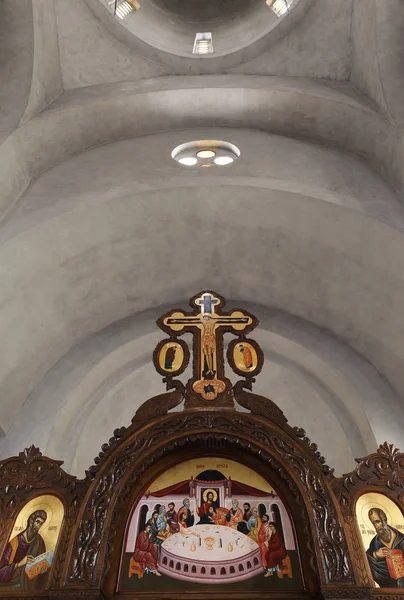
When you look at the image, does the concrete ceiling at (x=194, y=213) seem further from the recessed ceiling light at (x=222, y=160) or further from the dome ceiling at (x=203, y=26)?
the recessed ceiling light at (x=222, y=160)

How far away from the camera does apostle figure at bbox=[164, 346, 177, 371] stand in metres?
4.19

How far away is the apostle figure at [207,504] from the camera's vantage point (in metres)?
3.54

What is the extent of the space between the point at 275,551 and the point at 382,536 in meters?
0.72

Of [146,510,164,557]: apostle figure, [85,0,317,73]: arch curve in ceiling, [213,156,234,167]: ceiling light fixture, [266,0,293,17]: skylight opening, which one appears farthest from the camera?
[266,0,293,17]: skylight opening

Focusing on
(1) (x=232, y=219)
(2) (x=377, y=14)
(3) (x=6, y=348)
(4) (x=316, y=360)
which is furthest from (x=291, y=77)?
(3) (x=6, y=348)

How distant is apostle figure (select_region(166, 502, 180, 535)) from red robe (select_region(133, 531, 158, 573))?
0.16m

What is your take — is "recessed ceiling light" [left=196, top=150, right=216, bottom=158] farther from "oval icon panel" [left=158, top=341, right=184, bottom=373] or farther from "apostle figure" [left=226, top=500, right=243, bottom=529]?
"apostle figure" [left=226, top=500, right=243, bottom=529]

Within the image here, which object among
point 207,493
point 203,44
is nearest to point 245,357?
point 207,493

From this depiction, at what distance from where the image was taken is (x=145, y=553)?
3350mm

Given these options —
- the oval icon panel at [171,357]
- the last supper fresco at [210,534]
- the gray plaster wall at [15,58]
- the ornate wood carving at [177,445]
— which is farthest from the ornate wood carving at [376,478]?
the gray plaster wall at [15,58]

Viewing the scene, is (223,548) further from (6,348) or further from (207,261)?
(207,261)

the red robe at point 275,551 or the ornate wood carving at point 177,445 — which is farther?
the red robe at point 275,551

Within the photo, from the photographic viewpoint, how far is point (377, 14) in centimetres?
698

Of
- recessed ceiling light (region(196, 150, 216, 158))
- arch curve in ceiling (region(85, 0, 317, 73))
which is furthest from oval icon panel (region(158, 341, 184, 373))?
arch curve in ceiling (region(85, 0, 317, 73))
